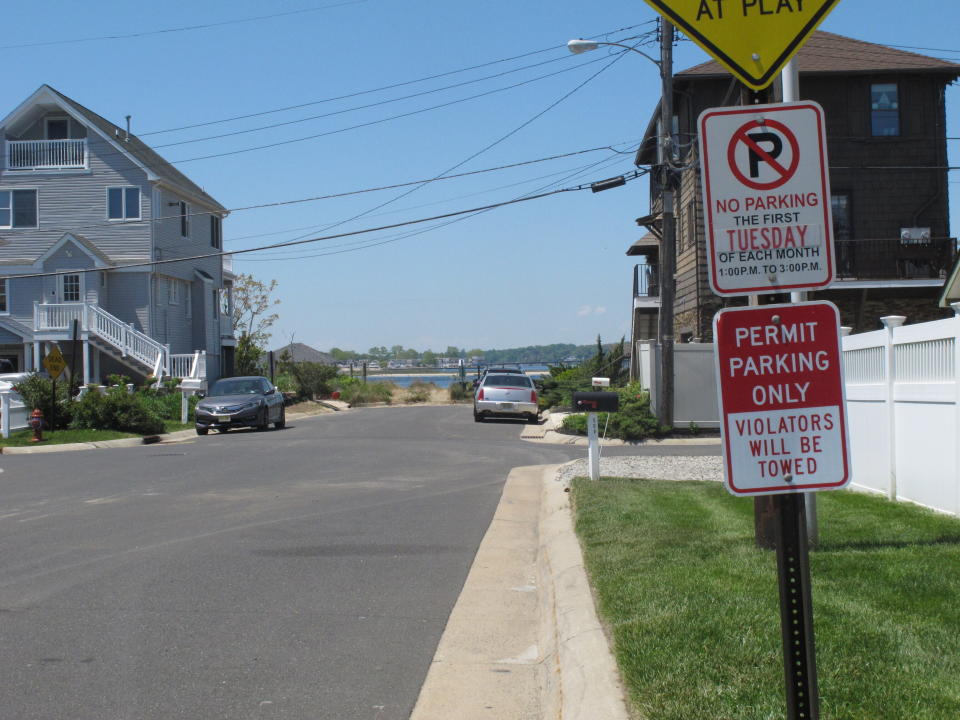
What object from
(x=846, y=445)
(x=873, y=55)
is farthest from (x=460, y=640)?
(x=873, y=55)

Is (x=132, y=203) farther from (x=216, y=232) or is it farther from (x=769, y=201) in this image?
(x=769, y=201)

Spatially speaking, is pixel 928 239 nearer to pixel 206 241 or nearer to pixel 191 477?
pixel 191 477

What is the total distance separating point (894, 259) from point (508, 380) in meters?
11.5

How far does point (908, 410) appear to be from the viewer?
10.0 meters

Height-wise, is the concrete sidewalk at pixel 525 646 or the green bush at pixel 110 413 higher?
the green bush at pixel 110 413

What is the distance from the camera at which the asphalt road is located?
5.55 metres

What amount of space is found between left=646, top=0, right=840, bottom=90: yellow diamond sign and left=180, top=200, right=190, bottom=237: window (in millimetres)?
38303

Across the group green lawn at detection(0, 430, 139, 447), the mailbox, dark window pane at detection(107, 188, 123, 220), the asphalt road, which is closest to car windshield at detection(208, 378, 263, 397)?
green lawn at detection(0, 430, 139, 447)

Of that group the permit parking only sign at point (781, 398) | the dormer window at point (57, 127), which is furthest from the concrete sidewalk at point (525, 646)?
the dormer window at point (57, 127)

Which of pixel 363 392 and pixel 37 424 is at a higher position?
pixel 363 392

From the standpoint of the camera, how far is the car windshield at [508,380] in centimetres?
3145

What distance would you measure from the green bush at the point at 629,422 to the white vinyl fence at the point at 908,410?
11.3 metres

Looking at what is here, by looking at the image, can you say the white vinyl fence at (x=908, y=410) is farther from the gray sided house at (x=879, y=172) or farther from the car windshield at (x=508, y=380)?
the car windshield at (x=508, y=380)

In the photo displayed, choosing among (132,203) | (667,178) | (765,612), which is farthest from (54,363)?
(765,612)
